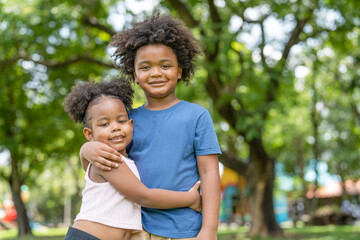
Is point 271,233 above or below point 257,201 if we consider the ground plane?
below

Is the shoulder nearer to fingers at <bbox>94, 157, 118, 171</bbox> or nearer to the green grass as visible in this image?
fingers at <bbox>94, 157, 118, 171</bbox>

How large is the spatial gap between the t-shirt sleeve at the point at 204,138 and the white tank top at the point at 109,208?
1.15 feet

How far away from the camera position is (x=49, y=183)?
37844mm

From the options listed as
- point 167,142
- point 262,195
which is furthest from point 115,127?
point 262,195

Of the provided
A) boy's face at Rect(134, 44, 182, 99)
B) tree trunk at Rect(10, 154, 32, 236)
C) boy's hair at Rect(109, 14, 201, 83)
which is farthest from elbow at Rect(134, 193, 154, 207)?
tree trunk at Rect(10, 154, 32, 236)

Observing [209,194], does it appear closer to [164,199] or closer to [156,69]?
[164,199]

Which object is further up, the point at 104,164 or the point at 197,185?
the point at 104,164

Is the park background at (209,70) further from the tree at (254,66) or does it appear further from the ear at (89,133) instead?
the ear at (89,133)

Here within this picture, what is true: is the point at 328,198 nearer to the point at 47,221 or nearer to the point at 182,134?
the point at 47,221

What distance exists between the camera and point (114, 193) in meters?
2.22

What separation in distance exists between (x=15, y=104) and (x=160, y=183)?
46.0 ft

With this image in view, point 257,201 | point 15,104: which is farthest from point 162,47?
point 15,104

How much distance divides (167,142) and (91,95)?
1.70ft

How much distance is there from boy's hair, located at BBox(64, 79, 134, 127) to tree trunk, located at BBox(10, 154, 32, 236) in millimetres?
14419
